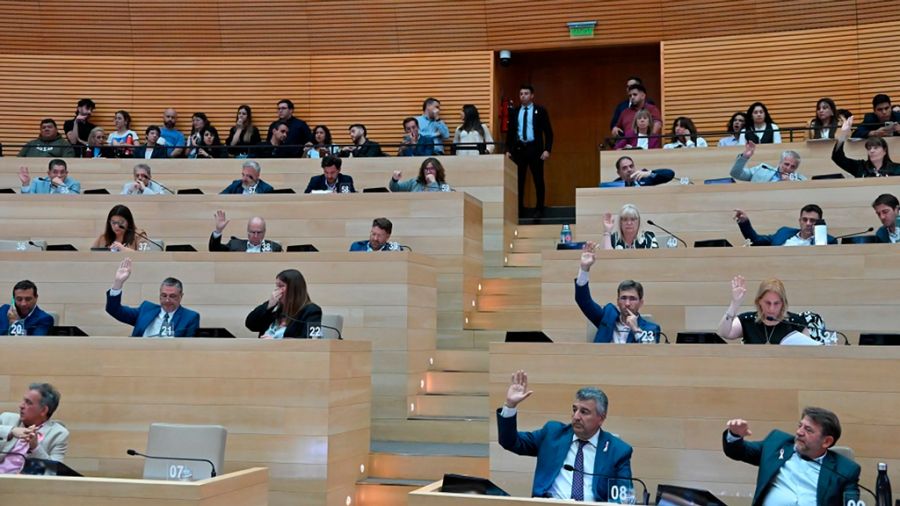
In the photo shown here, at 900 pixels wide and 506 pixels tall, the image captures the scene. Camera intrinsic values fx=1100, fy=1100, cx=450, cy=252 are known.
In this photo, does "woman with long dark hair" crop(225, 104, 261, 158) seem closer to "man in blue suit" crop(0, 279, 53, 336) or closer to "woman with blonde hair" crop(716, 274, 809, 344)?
"man in blue suit" crop(0, 279, 53, 336)

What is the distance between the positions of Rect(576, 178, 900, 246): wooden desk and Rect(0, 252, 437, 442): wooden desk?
136 cm

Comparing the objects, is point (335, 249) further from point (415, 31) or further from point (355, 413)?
point (415, 31)

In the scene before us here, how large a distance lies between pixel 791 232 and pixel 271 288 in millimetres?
3032

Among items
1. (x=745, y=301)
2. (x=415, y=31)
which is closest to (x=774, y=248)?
(x=745, y=301)

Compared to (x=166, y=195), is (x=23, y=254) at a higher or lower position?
lower

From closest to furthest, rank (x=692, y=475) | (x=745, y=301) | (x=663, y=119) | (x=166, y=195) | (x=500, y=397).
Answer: (x=692, y=475)
(x=500, y=397)
(x=745, y=301)
(x=166, y=195)
(x=663, y=119)

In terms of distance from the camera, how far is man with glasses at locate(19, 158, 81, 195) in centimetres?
822

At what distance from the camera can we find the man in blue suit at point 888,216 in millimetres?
5961

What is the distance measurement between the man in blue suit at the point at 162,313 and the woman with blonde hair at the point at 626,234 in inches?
91.9

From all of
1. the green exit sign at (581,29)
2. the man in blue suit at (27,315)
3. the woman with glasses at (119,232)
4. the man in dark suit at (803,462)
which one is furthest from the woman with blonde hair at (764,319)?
the green exit sign at (581,29)

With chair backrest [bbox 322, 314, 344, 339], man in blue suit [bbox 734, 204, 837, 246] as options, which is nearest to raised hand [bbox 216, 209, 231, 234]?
chair backrest [bbox 322, 314, 344, 339]

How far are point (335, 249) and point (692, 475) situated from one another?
3380 mm

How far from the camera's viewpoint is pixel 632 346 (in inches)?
191

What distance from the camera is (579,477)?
4.08m
